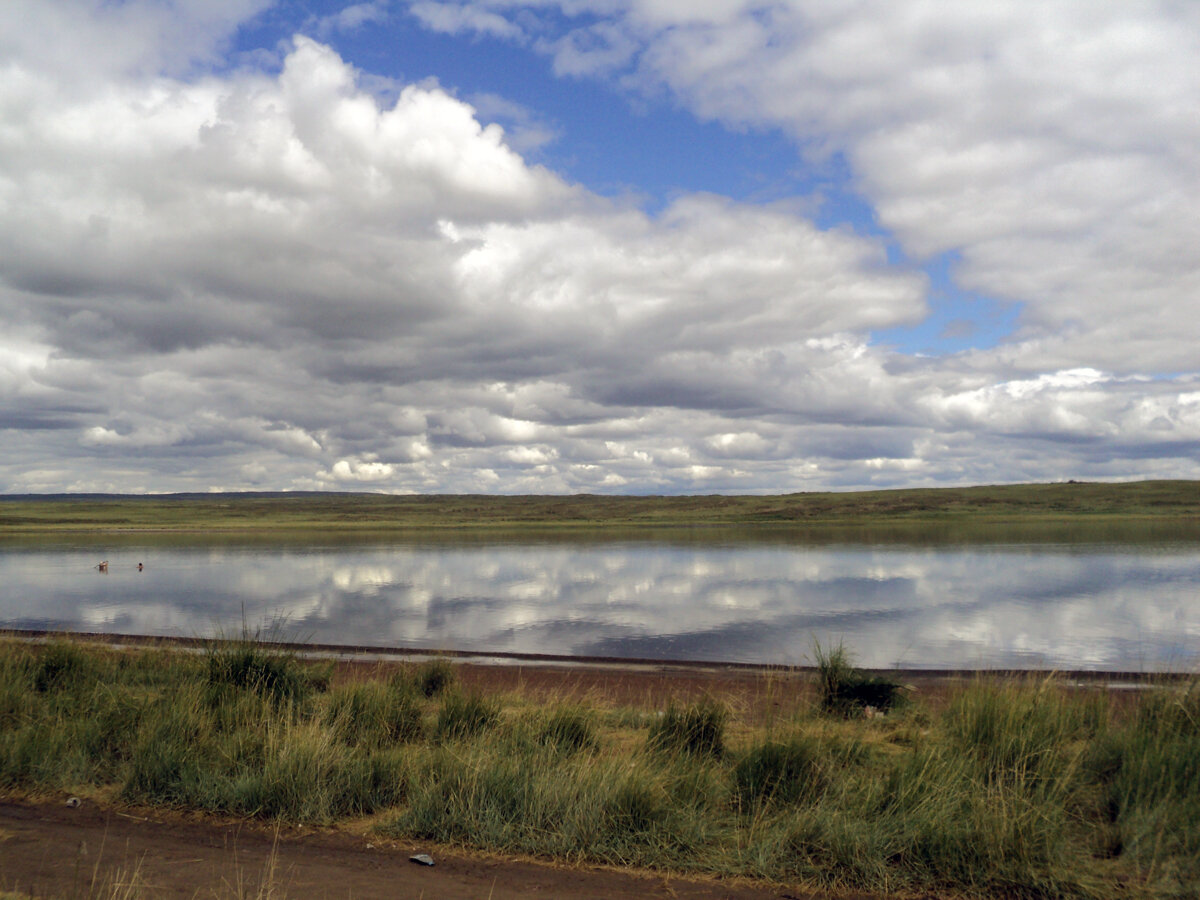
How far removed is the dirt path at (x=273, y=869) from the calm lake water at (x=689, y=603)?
5.72 meters

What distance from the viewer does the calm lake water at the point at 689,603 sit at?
61.9 feet

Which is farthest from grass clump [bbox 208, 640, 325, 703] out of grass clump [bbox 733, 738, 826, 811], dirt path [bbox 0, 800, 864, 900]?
grass clump [bbox 733, 738, 826, 811]

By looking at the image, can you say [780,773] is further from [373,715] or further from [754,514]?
[754,514]

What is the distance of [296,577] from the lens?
1419 inches

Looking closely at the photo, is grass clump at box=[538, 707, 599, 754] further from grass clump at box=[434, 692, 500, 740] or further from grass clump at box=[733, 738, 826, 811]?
grass clump at box=[733, 738, 826, 811]

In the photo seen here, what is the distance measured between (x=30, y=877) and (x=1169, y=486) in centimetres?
15847

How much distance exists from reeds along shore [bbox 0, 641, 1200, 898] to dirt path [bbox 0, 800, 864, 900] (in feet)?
1.02

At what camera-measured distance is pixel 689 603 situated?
1045 inches

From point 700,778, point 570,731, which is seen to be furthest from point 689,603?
point 700,778

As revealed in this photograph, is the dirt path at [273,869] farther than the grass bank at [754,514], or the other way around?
the grass bank at [754,514]

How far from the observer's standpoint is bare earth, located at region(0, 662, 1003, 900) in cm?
563

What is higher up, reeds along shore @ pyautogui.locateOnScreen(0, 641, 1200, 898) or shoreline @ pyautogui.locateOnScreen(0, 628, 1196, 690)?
reeds along shore @ pyautogui.locateOnScreen(0, 641, 1200, 898)

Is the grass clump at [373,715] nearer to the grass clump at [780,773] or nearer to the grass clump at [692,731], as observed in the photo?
the grass clump at [692,731]

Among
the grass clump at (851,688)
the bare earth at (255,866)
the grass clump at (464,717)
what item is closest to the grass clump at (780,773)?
the bare earth at (255,866)
